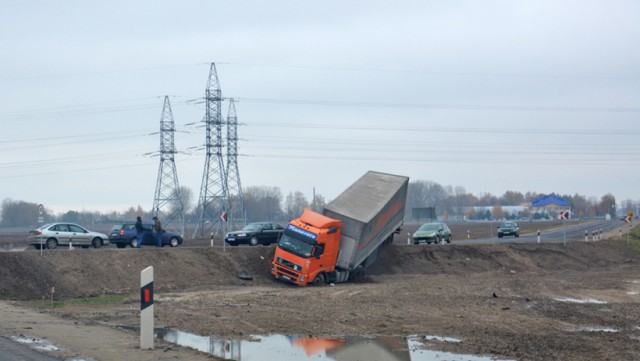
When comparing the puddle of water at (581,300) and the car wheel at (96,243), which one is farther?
the car wheel at (96,243)

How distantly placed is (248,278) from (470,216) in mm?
159404

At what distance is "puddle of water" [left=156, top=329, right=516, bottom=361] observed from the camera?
52.0ft

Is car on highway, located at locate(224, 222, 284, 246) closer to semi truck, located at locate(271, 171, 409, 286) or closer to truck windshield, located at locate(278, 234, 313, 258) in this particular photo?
semi truck, located at locate(271, 171, 409, 286)

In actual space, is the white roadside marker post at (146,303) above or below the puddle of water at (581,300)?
above

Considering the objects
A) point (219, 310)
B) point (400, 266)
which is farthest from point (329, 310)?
point (400, 266)

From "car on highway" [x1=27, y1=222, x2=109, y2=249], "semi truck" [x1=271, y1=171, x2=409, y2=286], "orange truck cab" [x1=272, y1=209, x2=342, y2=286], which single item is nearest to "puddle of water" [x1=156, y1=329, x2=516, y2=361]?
"orange truck cab" [x1=272, y1=209, x2=342, y2=286]

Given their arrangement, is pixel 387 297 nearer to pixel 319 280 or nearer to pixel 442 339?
pixel 319 280

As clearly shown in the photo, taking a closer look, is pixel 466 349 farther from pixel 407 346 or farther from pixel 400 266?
pixel 400 266

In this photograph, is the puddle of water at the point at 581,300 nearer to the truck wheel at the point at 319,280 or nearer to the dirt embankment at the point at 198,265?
the truck wheel at the point at 319,280

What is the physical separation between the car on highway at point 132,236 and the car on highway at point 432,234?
17579 millimetres

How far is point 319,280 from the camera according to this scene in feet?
116

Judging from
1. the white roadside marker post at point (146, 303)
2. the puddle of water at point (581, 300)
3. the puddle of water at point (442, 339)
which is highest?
the white roadside marker post at point (146, 303)

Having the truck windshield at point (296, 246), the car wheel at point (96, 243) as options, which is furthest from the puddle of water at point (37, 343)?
the car wheel at point (96, 243)

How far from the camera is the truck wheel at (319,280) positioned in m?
35.0
